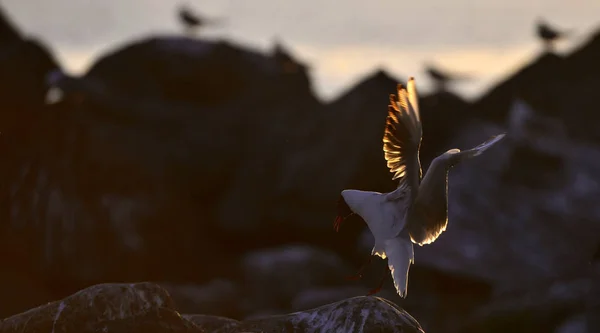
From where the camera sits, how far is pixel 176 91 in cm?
2683

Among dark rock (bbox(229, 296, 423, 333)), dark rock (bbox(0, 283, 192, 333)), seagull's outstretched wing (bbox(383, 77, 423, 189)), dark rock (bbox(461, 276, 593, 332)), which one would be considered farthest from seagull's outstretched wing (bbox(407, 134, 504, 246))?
dark rock (bbox(461, 276, 593, 332))

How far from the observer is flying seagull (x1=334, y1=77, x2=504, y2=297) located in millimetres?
8469

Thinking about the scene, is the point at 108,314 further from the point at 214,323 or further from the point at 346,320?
the point at 346,320

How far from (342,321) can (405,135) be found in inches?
62.2

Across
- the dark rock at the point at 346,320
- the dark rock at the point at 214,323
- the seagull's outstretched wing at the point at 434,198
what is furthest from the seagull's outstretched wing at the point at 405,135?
the dark rock at the point at 214,323

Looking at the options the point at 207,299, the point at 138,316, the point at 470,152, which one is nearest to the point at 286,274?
the point at 207,299

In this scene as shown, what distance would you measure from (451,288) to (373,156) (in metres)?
2.99

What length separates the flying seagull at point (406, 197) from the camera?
8469 millimetres

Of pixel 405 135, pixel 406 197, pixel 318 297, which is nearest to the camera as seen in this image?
pixel 405 135

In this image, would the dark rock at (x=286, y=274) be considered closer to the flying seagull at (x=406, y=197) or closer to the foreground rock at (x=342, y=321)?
the foreground rock at (x=342, y=321)

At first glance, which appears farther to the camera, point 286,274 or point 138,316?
point 286,274

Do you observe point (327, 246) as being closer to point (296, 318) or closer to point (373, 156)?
point (373, 156)

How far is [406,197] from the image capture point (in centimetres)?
897

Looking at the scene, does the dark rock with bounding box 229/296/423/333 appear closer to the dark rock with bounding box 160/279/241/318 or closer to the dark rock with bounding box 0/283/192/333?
the dark rock with bounding box 0/283/192/333
